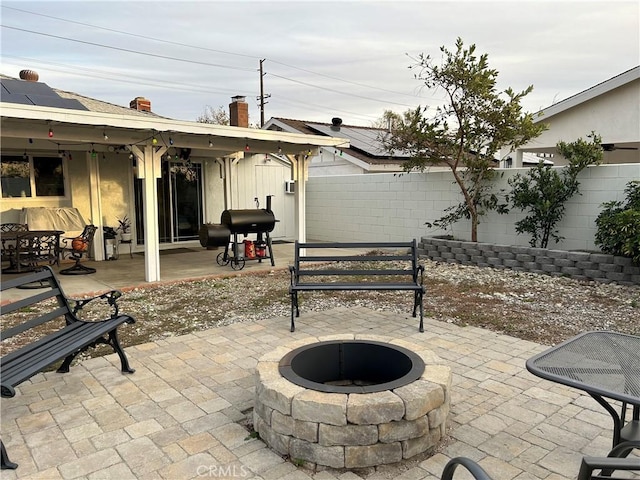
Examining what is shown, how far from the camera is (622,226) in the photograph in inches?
260

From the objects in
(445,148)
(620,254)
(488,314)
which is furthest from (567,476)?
(445,148)

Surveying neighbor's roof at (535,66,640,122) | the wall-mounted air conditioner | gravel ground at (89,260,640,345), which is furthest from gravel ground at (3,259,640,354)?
the wall-mounted air conditioner

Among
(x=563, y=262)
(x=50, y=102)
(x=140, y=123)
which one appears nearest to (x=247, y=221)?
(x=140, y=123)

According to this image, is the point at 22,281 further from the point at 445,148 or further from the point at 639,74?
the point at 639,74

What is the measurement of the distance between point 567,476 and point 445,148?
24.0 feet

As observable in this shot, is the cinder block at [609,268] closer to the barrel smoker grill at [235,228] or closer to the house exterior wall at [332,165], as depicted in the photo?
the barrel smoker grill at [235,228]

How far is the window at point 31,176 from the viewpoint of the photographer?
8.75 meters

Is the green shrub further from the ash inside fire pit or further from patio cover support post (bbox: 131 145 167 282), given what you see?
patio cover support post (bbox: 131 145 167 282)

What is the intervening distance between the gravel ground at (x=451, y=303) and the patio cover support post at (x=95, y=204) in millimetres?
3333

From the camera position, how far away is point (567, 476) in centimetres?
235

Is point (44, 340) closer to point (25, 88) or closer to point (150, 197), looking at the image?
point (150, 197)

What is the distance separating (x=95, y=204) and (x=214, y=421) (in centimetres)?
803

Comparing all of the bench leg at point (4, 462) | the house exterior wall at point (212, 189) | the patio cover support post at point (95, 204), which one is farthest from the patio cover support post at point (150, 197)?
the bench leg at point (4, 462)

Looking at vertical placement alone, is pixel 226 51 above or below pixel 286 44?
above
